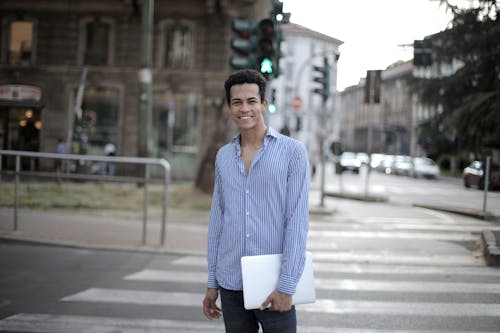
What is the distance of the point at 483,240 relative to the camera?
6285mm

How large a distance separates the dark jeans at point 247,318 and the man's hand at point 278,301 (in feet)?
0.28

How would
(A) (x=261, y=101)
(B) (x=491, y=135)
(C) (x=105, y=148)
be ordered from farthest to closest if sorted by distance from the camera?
(C) (x=105, y=148), (B) (x=491, y=135), (A) (x=261, y=101)

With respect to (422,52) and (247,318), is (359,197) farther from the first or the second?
(247,318)

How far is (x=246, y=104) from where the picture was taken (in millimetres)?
3309

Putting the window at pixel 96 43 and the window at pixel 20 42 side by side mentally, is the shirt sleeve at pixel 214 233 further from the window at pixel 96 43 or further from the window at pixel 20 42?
the window at pixel 96 43

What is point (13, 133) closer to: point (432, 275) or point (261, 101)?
point (432, 275)

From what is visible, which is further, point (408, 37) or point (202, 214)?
point (202, 214)

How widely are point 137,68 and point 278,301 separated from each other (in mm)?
25261

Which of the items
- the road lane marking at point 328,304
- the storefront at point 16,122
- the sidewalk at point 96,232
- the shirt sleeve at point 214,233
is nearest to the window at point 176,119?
the storefront at point 16,122

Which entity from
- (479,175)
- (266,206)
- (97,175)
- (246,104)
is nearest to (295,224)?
(266,206)

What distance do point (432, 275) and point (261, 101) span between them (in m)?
5.05

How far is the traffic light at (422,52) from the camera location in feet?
24.6

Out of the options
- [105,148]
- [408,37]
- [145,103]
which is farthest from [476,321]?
[105,148]

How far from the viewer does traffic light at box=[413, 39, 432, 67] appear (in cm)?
751
